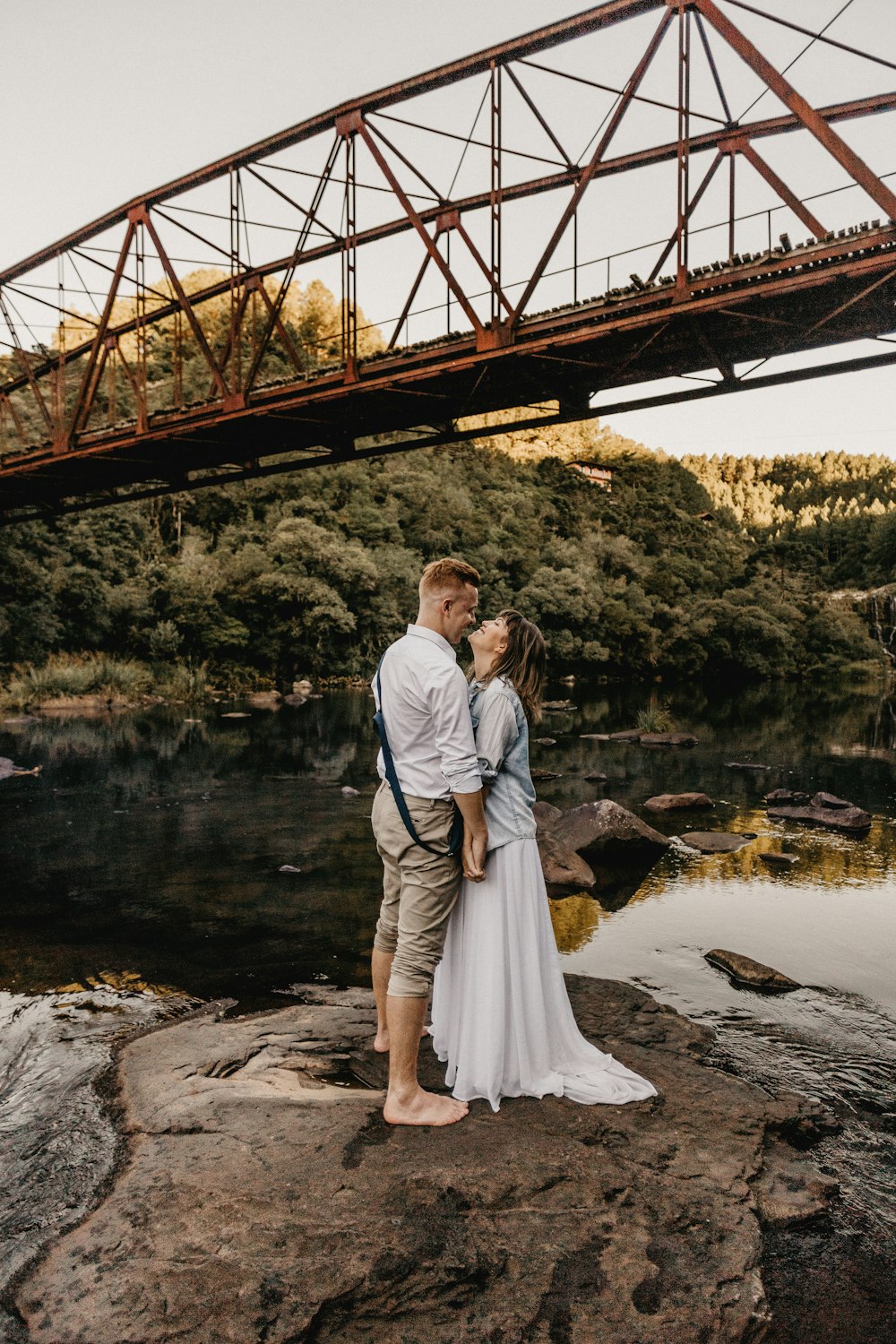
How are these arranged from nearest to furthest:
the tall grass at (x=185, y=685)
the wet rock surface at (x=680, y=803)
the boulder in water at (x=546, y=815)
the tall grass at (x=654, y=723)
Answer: the boulder in water at (x=546, y=815) → the wet rock surface at (x=680, y=803) → the tall grass at (x=654, y=723) → the tall grass at (x=185, y=685)

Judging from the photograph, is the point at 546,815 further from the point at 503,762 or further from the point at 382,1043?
the point at 503,762

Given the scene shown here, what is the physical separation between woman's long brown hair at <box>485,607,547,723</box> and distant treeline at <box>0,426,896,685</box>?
24829mm

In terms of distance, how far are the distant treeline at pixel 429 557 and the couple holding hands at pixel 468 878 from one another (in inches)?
978

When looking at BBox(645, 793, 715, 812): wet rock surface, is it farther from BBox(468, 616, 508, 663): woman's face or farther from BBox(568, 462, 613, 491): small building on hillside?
BBox(568, 462, 613, 491): small building on hillside

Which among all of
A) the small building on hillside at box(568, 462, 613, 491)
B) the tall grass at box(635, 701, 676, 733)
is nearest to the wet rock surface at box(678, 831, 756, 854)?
the tall grass at box(635, 701, 676, 733)

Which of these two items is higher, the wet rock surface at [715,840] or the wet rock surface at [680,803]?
the wet rock surface at [680,803]

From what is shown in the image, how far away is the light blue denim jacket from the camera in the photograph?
375 cm

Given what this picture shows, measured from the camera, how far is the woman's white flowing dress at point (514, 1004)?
364 cm

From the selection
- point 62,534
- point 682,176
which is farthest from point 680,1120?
point 62,534

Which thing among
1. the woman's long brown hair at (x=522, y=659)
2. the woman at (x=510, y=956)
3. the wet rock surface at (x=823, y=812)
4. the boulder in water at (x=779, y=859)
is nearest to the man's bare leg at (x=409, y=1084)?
the woman at (x=510, y=956)

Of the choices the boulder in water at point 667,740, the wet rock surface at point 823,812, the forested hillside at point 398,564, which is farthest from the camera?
the forested hillside at point 398,564

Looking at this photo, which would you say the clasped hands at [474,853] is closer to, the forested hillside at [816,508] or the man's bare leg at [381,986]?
the man's bare leg at [381,986]

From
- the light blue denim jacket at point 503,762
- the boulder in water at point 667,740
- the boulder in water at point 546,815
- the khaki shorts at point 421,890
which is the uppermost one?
the light blue denim jacket at point 503,762

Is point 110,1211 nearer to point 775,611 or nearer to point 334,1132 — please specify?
point 334,1132
